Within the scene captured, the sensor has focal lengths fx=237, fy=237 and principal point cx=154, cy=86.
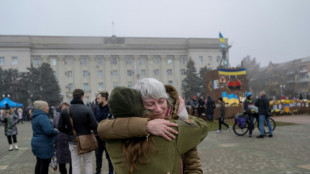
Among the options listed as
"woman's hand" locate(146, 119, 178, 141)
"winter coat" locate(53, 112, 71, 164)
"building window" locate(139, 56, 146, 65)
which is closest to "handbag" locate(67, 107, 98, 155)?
"winter coat" locate(53, 112, 71, 164)

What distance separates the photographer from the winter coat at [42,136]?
439 cm

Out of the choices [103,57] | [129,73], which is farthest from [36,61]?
[129,73]

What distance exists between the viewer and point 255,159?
239 inches

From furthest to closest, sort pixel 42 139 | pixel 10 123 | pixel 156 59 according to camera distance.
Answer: pixel 156 59 < pixel 10 123 < pixel 42 139

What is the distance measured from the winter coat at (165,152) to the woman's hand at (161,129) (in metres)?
0.03

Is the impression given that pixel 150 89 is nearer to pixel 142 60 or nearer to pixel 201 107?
pixel 201 107

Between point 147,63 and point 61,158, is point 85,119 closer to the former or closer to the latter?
point 61,158

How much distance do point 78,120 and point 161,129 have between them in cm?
318

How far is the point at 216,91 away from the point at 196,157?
16952 millimetres

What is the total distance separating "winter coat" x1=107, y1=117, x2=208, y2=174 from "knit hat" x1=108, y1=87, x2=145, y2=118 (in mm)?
180

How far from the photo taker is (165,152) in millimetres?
1424

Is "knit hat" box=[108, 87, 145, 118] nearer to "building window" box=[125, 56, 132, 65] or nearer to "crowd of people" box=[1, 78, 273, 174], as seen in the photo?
"crowd of people" box=[1, 78, 273, 174]

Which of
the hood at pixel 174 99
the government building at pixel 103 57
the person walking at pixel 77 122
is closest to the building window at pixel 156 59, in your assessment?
the government building at pixel 103 57

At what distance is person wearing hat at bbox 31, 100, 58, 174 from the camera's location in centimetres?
439
